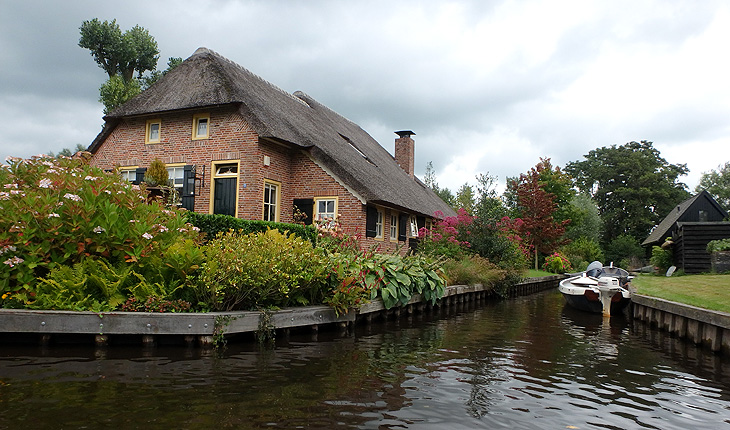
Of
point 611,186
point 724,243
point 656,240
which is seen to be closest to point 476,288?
point 724,243

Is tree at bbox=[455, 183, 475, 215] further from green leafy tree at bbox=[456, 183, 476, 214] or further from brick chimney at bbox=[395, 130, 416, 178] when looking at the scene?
brick chimney at bbox=[395, 130, 416, 178]

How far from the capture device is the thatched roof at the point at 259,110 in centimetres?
1501

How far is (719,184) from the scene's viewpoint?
56125mm

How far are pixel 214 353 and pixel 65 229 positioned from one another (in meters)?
2.74

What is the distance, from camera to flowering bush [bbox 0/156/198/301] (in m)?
6.45

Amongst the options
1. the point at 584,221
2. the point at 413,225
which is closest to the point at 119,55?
the point at 413,225

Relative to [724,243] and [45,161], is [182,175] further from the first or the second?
[724,243]

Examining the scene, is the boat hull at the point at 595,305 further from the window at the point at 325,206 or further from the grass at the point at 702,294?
the window at the point at 325,206

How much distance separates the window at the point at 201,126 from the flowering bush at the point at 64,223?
845 cm

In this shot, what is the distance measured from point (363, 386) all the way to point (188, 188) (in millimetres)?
12051

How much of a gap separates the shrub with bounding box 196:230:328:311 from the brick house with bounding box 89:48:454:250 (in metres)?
6.50

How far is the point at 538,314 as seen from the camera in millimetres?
13398

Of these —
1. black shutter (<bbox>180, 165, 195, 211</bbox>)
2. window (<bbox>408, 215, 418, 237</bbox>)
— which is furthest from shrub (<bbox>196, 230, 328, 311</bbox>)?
window (<bbox>408, 215, 418, 237</bbox>)

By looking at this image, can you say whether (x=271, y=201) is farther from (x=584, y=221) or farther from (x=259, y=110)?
(x=584, y=221)
